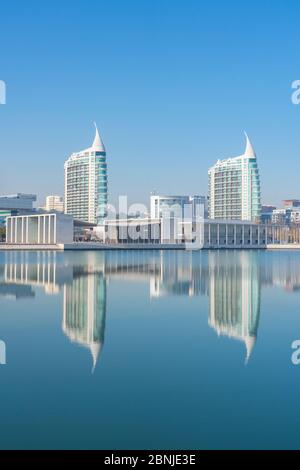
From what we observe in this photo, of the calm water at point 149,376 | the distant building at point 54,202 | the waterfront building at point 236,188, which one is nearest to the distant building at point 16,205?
the waterfront building at point 236,188

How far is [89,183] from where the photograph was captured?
89750 mm

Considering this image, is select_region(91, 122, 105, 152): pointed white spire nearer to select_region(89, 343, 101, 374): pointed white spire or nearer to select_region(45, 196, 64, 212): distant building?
select_region(45, 196, 64, 212): distant building

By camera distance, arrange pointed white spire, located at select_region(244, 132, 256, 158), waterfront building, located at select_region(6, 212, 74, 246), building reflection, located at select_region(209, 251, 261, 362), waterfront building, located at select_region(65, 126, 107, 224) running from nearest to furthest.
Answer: building reflection, located at select_region(209, 251, 261, 362) < waterfront building, located at select_region(6, 212, 74, 246) < waterfront building, located at select_region(65, 126, 107, 224) < pointed white spire, located at select_region(244, 132, 256, 158)

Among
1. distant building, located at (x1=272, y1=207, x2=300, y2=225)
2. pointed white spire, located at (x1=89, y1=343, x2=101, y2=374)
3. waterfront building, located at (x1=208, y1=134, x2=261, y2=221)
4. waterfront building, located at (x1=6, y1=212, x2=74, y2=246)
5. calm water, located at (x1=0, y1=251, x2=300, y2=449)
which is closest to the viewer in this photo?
calm water, located at (x1=0, y1=251, x2=300, y2=449)

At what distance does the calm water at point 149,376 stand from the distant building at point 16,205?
7563 centimetres

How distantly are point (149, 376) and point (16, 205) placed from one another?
270 feet

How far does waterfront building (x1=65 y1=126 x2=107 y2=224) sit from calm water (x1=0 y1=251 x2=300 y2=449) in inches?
3065

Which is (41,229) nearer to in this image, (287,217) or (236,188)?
(236,188)

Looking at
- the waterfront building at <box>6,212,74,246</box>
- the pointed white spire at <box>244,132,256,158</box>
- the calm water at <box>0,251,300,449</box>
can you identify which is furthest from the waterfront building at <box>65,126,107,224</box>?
the calm water at <box>0,251,300,449</box>

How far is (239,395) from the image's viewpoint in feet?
15.9

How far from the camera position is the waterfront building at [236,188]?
88.6 m

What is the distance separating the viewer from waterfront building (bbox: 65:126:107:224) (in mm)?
88944

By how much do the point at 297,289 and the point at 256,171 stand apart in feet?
250
